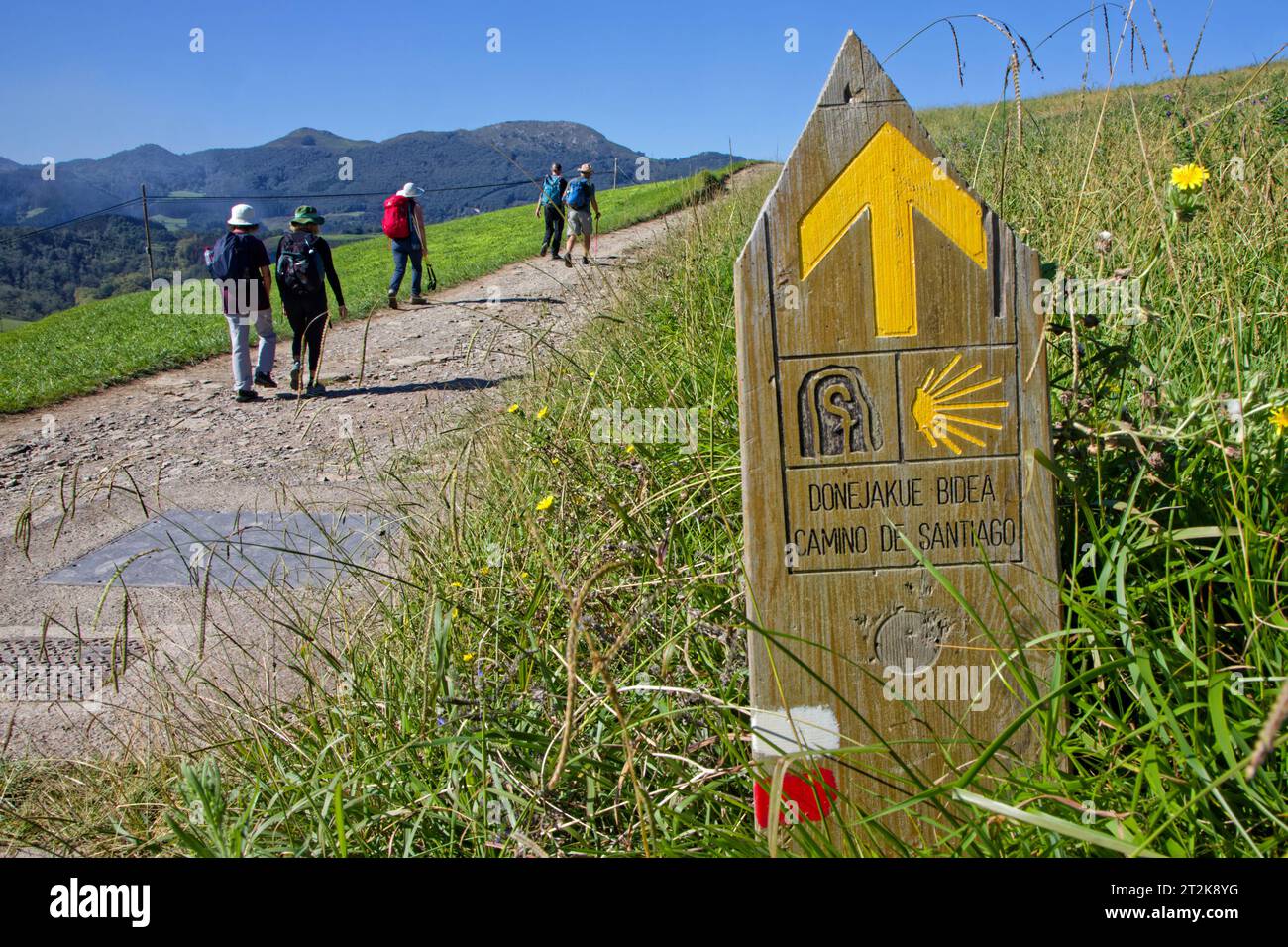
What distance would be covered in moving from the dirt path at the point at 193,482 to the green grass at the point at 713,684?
0.94 ft

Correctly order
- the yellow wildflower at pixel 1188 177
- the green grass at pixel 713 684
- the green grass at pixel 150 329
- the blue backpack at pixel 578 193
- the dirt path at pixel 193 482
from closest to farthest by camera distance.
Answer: the green grass at pixel 713 684 → the yellow wildflower at pixel 1188 177 → the dirt path at pixel 193 482 → the green grass at pixel 150 329 → the blue backpack at pixel 578 193

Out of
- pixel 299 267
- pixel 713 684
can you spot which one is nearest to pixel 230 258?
pixel 299 267

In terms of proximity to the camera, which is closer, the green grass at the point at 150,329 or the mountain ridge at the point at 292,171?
the green grass at the point at 150,329

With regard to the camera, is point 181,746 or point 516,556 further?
point 516,556

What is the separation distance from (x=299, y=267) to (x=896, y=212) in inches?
318

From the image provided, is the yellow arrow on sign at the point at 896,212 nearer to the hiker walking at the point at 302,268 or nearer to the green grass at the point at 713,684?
the green grass at the point at 713,684

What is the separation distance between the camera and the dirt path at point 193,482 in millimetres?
2988

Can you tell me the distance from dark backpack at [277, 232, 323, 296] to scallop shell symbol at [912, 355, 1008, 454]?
26.7 ft

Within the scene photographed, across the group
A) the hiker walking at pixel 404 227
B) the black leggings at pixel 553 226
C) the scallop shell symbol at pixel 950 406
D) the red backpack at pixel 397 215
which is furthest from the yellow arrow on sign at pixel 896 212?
the black leggings at pixel 553 226

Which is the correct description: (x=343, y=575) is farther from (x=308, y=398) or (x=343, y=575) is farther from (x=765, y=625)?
(x=308, y=398)

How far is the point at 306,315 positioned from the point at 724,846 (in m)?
8.36

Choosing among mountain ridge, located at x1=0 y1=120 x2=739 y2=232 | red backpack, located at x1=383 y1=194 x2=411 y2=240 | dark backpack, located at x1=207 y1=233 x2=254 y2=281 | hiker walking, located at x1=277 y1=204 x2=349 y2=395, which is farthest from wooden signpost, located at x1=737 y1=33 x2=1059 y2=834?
mountain ridge, located at x1=0 y1=120 x2=739 y2=232

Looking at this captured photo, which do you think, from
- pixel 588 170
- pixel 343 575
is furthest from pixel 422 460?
pixel 588 170

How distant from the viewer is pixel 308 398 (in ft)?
27.6
